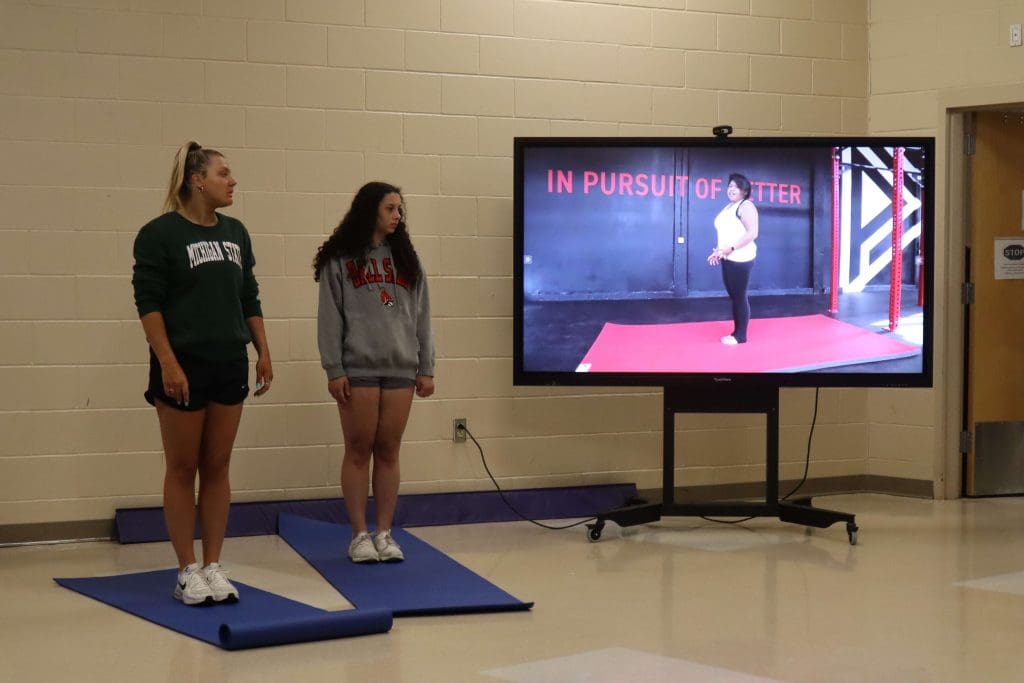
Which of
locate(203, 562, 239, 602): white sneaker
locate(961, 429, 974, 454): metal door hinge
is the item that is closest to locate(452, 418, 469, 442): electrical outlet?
locate(203, 562, 239, 602): white sneaker

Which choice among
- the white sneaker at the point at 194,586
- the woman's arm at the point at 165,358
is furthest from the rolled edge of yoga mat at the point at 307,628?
the woman's arm at the point at 165,358

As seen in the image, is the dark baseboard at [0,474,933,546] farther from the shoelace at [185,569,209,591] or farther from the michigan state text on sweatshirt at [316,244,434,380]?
the shoelace at [185,569,209,591]

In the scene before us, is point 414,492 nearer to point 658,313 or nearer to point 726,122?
point 658,313

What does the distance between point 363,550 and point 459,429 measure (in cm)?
120

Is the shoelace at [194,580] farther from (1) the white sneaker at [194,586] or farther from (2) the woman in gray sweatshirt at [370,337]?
(2) the woman in gray sweatshirt at [370,337]

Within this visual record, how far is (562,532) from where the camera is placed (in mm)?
5406

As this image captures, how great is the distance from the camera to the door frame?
6.22m

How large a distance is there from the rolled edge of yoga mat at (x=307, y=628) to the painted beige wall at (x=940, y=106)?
3.65m

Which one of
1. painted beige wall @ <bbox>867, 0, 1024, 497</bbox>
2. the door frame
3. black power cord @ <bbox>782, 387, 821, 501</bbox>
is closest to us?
painted beige wall @ <bbox>867, 0, 1024, 497</bbox>

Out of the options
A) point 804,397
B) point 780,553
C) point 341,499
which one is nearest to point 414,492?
point 341,499

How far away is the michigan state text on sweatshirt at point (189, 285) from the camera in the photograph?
3.84 m

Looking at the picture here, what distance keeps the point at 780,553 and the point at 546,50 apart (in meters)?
2.57

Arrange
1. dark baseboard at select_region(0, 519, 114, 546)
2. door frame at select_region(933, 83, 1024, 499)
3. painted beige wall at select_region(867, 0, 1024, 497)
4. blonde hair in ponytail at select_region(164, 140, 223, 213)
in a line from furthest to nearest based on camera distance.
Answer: door frame at select_region(933, 83, 1024, 499) → painted beige wall at select_region(867, 0, 1024, 497) → dark baseboard at select_region(0, 519, 114, 546) → blonde hair in ponytail at select_region(164, 140, 223, 213)

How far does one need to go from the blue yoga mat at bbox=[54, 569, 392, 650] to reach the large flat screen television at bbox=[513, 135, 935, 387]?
5.79ft
